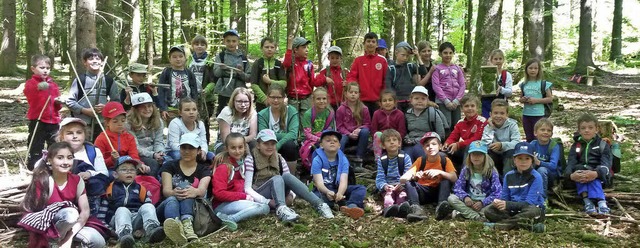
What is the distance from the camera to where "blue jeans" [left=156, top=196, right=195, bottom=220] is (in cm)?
524

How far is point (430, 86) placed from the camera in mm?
7742

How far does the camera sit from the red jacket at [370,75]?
7.71 m

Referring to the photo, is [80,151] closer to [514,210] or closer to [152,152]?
[152,152]

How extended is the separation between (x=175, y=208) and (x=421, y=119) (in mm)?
3438

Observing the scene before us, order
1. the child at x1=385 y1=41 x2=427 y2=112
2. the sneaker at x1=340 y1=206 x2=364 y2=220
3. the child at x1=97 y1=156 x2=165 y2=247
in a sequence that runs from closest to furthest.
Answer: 1. the child at x1=97 y1=156 x2=165 y2=247
2. the sneaker at x1=340 y1=206 x2=364 y2=220
3. the child at x1=385 y1=41 x2=427 y2=112

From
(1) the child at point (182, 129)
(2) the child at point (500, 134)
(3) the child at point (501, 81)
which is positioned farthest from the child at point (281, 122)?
(3) the child at point (501, 81)

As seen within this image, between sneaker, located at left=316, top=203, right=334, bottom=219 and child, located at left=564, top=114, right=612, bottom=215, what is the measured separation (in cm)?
280

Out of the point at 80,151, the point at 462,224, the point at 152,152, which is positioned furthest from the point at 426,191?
the point at 80,151

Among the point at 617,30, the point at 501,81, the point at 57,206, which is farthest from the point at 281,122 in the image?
the point at 617,30

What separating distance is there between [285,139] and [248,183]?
1.07m

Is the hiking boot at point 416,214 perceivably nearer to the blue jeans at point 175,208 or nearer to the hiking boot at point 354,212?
the hiking boot at point 354,212

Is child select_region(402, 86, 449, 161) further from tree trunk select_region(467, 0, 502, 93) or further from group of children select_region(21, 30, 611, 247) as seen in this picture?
tree trunk select_region(467, 0, 502, 93)

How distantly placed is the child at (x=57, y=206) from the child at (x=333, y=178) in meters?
2.42

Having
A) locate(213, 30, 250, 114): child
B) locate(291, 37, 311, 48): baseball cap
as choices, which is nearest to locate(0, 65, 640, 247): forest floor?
locate(213, 30, 250, 114): child
